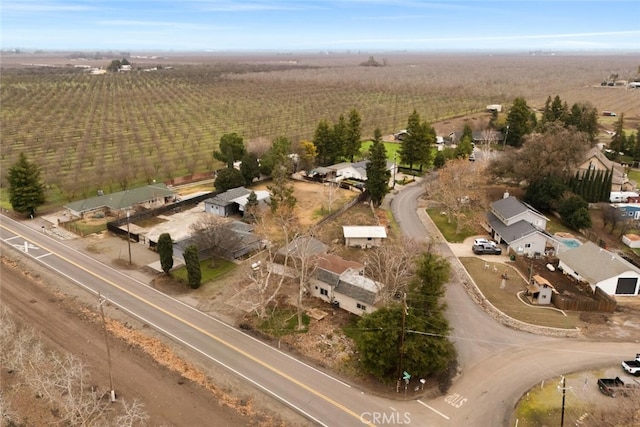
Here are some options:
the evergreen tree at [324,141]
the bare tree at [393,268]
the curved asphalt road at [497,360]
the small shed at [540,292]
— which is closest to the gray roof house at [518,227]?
the small shed at [540,292]

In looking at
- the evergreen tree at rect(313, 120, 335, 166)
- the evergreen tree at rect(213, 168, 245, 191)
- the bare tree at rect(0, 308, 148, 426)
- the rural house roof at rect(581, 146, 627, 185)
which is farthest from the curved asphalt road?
the evergreen tree at rect(313, 120, 335, 166)

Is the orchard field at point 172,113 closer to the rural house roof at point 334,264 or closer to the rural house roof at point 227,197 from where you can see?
the rural house roof at point 227,197

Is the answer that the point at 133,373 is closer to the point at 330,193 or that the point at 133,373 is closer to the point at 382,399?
the point at 382,399

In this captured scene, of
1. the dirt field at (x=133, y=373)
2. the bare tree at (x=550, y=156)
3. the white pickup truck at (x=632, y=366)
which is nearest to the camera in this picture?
the dirt field at (x=133, y=373)

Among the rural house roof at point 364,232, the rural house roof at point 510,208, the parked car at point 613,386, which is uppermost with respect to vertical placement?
the rural house roof at point 510,208

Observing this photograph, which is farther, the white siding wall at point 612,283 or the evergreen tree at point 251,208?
the evergreen tree at point 251,208

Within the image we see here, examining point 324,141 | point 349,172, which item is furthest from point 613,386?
point 324,141
